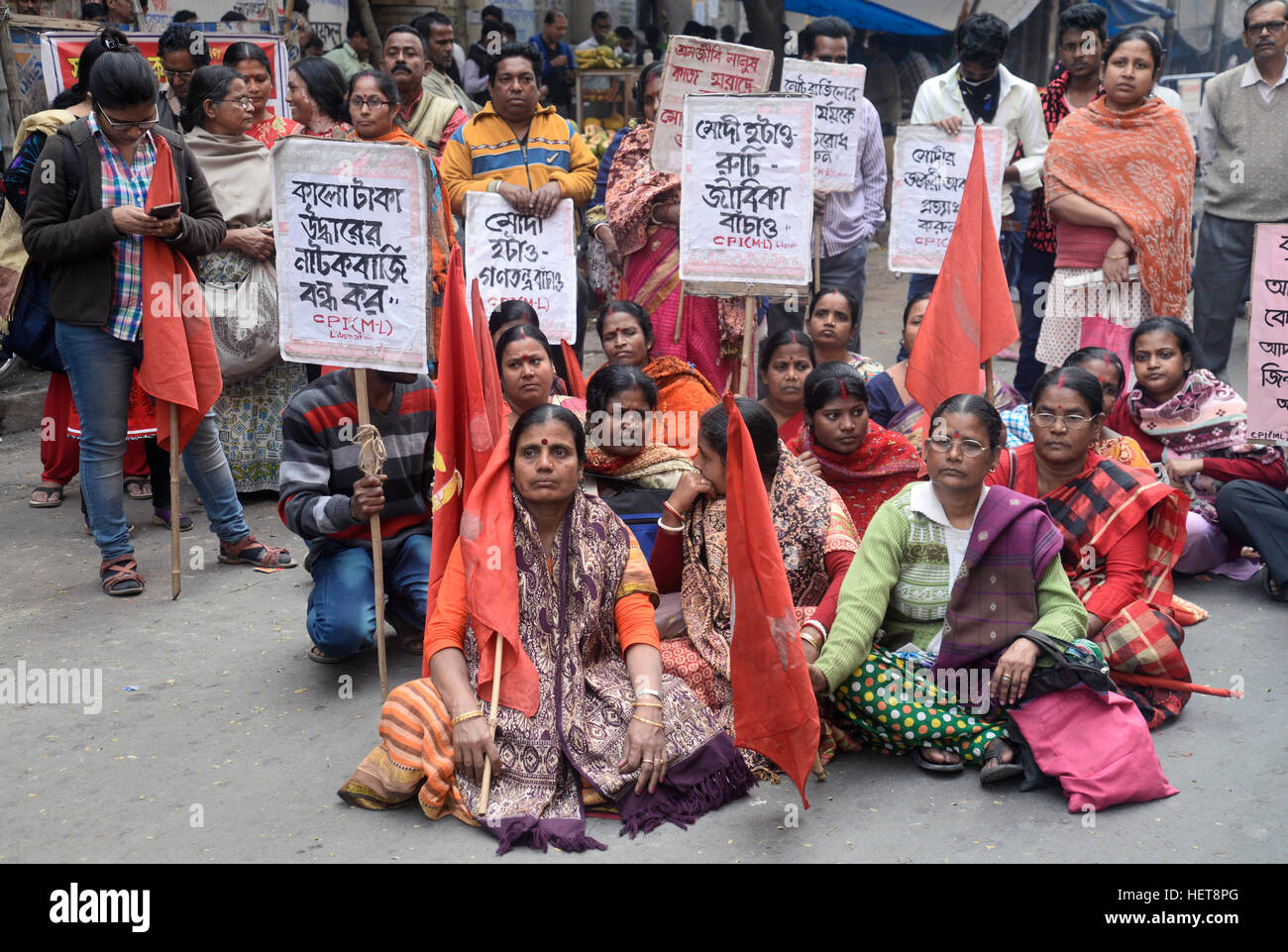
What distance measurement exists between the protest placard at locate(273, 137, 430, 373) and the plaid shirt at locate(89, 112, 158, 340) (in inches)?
42.0

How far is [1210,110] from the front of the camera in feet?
24.2

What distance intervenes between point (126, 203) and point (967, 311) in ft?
11.3

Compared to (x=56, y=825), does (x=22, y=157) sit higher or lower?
higher

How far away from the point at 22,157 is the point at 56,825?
3.36 metres

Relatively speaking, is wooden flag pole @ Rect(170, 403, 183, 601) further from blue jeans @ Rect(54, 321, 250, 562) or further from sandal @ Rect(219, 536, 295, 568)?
sandal @ Rect(219, 536, 295, 568)

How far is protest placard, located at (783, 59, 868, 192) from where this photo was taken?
6938mm

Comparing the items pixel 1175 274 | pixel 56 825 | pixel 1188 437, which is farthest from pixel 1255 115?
pixel 56 825

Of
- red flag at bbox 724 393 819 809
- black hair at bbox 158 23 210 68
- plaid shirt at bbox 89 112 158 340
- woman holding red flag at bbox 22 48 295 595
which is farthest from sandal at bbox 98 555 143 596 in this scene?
black hair at bbox 158 23 210 68

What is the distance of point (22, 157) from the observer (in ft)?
18.4

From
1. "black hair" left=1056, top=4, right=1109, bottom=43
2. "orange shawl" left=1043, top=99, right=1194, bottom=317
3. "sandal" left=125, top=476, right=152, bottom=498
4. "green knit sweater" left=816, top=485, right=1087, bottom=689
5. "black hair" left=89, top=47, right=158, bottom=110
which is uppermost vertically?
"black hair" left=1056, top=4, right=1109, bottom=43

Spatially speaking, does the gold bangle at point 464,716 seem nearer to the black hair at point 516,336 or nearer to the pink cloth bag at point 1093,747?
the pink cloth bag at point 1093,747

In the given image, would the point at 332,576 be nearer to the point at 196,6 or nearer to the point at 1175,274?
the point at 1175,274

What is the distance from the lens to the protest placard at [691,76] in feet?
20.7

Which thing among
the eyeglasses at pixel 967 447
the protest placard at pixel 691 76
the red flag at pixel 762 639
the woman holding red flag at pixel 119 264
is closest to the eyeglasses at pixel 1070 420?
the eyeglasses at pixel 967 447
